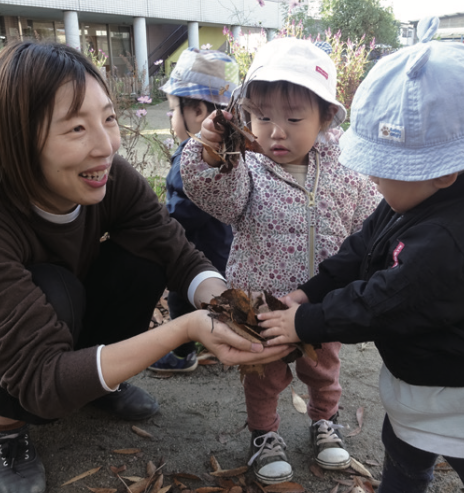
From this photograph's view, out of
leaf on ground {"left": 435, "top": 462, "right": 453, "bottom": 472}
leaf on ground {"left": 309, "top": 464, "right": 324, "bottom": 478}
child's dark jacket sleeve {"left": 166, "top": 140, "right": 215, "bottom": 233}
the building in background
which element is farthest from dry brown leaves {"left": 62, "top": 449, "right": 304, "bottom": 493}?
the building in background

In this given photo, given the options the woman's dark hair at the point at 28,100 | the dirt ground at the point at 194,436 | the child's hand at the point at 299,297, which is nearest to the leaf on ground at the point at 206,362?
the dirt ground at the point at 194,436

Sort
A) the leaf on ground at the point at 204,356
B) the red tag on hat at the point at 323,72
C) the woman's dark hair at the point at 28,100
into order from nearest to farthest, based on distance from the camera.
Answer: the woman's dark hair at the point at 28,100, the red tag on hat at the point at 323,72, the leaf on ground at the point at 204,356

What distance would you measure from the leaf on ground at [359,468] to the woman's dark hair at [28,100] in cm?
161

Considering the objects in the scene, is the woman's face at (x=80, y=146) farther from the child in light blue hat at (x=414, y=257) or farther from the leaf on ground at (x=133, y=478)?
the leaf on ground at (x=133, y=478)

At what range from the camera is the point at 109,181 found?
2.11 m

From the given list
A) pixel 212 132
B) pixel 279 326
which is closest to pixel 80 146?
pixel 212 132

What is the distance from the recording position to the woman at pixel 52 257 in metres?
1.60

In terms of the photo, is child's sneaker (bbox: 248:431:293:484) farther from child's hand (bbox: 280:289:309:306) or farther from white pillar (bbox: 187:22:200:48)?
white pillar (bbox: 187:22:200:48)

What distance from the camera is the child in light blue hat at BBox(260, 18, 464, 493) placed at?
1302mm

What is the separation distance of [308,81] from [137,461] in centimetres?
163

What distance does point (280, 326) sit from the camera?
63.6 inches

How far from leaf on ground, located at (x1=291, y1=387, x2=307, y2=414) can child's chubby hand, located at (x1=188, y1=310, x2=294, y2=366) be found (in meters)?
0.82

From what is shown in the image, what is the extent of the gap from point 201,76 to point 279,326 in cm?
168

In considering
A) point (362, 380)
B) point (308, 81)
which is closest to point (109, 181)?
point (308, 81)
